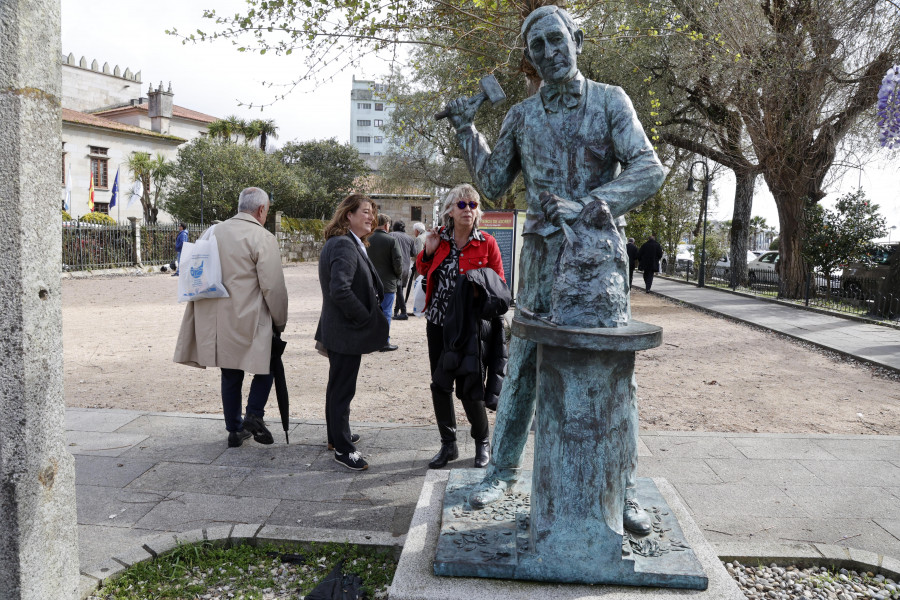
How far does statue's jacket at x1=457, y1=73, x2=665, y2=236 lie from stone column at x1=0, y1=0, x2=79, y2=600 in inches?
67.1

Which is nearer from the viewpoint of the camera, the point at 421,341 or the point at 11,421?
the point at 11,421

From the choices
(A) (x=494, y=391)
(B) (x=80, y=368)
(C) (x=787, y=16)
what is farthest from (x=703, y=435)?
(C) (x=787, y=16)

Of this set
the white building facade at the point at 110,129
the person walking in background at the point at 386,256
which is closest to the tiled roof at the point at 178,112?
the white building facade at the point at 110,129

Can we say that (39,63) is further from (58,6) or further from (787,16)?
(787,16)

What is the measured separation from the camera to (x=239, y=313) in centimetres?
459

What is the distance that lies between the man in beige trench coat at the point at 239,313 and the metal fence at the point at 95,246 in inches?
766

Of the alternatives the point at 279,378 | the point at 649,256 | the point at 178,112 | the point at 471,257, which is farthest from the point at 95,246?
the point at 178,112

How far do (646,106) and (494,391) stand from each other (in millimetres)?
14355

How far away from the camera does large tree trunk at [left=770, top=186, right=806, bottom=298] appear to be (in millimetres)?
17844

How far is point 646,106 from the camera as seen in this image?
650 inches

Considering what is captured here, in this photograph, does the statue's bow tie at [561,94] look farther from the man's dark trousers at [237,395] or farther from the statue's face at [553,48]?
the man's dark trousers at [237,395]

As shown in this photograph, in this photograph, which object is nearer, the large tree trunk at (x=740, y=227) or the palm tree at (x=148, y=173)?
the large tree trunk at (x=740, y=227)

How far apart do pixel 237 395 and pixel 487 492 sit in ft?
8.54

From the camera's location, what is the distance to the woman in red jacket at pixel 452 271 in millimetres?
4305
